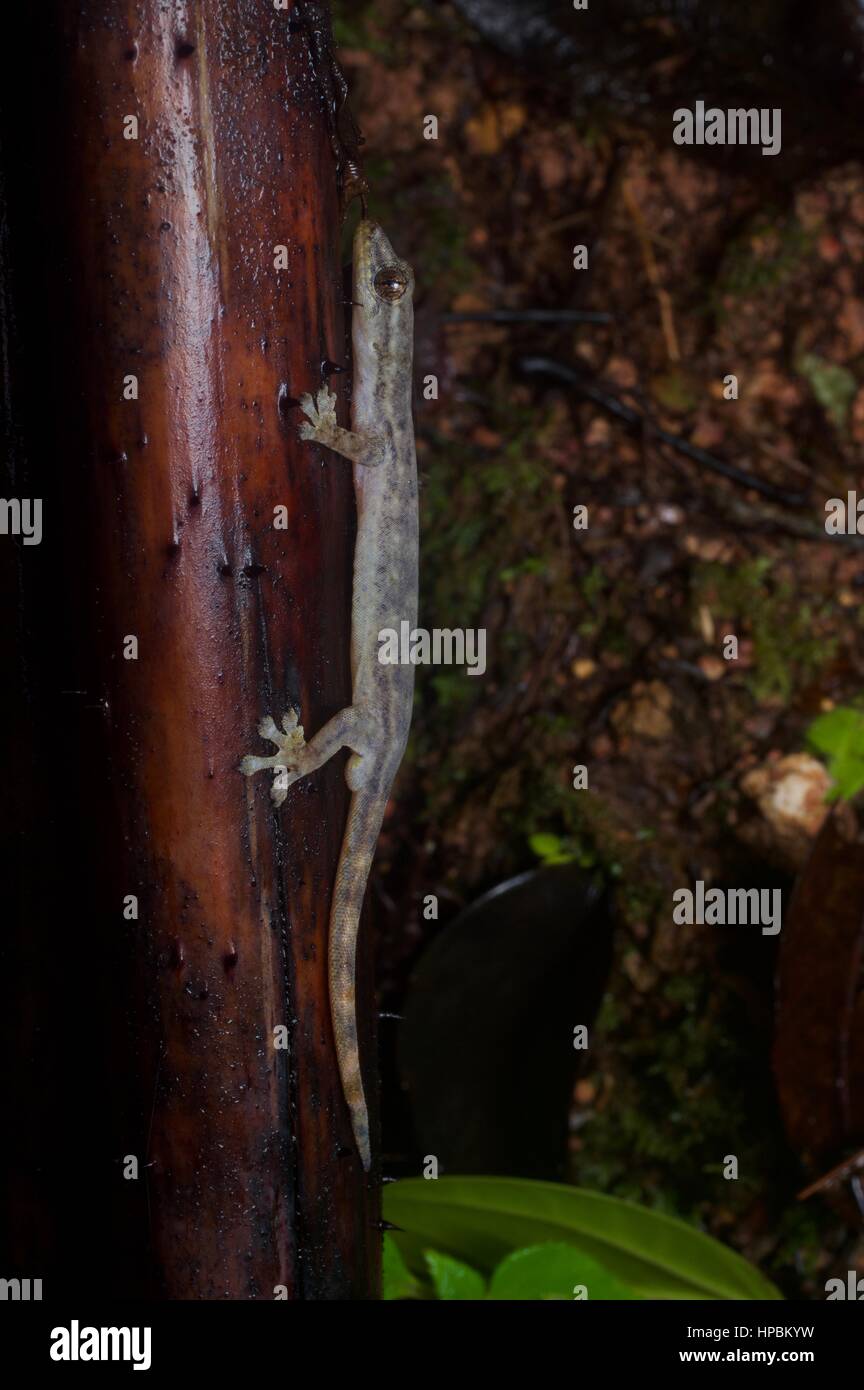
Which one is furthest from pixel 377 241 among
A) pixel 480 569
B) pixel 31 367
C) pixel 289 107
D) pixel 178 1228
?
pixel 178 1228

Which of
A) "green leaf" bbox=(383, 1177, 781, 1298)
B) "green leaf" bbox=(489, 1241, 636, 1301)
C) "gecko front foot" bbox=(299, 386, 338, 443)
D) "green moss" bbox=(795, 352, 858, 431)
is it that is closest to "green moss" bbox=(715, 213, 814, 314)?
Result: "green moss" bbox=(795, 352, 858, 431)

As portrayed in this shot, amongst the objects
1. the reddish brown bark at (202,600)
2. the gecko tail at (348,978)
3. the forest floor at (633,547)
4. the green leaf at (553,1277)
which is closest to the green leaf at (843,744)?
the forest floor at (633,547)

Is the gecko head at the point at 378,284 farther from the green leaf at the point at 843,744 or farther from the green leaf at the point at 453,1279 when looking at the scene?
the green leaf at the point at 453,1279

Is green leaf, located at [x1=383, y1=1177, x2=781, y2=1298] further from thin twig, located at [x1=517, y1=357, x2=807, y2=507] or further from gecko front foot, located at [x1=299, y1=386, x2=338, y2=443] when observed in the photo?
thin twig, located at [x1=517, y1=357, x2=807, y2=507]

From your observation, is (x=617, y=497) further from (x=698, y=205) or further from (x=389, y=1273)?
(x=389, y=1273)

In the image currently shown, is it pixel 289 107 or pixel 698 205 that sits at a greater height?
pixel 698 205

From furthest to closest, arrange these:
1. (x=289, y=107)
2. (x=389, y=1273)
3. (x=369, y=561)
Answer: (x=389, y=1273), (x=369, y=561), (x=289, y=107)
